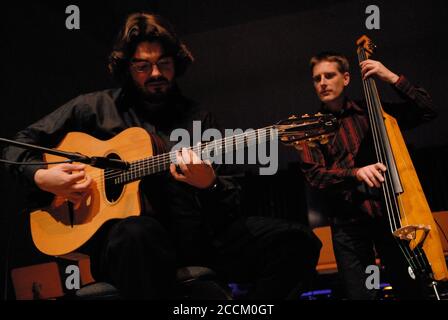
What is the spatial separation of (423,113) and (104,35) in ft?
10.9

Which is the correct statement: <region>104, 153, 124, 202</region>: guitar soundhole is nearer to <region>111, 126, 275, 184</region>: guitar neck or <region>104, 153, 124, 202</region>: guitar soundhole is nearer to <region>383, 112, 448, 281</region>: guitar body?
<region>111, 126, 275, 184</region>: guitar neck

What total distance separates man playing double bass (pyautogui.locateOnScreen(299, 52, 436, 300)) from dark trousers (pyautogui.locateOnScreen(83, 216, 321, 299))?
613mm

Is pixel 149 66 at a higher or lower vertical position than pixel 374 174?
higher

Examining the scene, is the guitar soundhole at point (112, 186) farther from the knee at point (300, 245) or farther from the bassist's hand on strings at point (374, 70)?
the bassist's hand on strings at point (374, 70)

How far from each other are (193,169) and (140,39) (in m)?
0.78

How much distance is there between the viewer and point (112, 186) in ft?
6.04

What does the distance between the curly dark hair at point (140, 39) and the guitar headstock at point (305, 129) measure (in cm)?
70

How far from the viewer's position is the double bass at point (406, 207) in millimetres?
1759

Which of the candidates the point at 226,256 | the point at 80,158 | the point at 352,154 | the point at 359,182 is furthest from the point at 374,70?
the point at 80,158

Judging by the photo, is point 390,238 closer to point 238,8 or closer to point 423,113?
point 423,113

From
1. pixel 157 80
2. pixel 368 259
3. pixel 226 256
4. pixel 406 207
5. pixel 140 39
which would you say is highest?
pixel 140 39

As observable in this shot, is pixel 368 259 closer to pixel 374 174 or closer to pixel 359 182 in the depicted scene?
pixel 359 182

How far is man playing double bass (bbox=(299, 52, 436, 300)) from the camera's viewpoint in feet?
7.09
